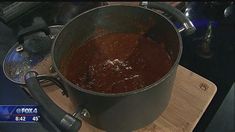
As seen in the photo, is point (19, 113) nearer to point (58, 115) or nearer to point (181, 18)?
point (58, 115)

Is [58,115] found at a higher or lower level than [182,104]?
higher

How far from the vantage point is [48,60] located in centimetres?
71

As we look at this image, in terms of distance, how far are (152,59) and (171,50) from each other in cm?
4

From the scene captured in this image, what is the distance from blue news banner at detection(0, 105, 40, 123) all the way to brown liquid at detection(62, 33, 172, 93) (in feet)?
0.54

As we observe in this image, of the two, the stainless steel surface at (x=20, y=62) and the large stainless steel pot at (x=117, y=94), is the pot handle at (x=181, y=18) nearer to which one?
the large stainless steel pot at (x=117, y=94)

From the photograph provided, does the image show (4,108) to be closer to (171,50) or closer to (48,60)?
(48,60)

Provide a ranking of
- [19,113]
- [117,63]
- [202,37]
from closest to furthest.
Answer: [117,63]
[19,113]
[202,37]

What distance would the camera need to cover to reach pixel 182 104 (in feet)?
1.96

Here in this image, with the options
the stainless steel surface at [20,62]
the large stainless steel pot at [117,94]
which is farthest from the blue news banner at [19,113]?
the large stainless steel pot at [117,94]

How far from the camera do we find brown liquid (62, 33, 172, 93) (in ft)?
1.74

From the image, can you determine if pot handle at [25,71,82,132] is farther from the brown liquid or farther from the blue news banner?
the blue news banner

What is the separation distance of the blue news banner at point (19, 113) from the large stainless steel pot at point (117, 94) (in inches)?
6.8

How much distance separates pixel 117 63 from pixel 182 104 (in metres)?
0.16

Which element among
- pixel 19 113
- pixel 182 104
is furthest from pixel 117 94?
pixel 19 113
